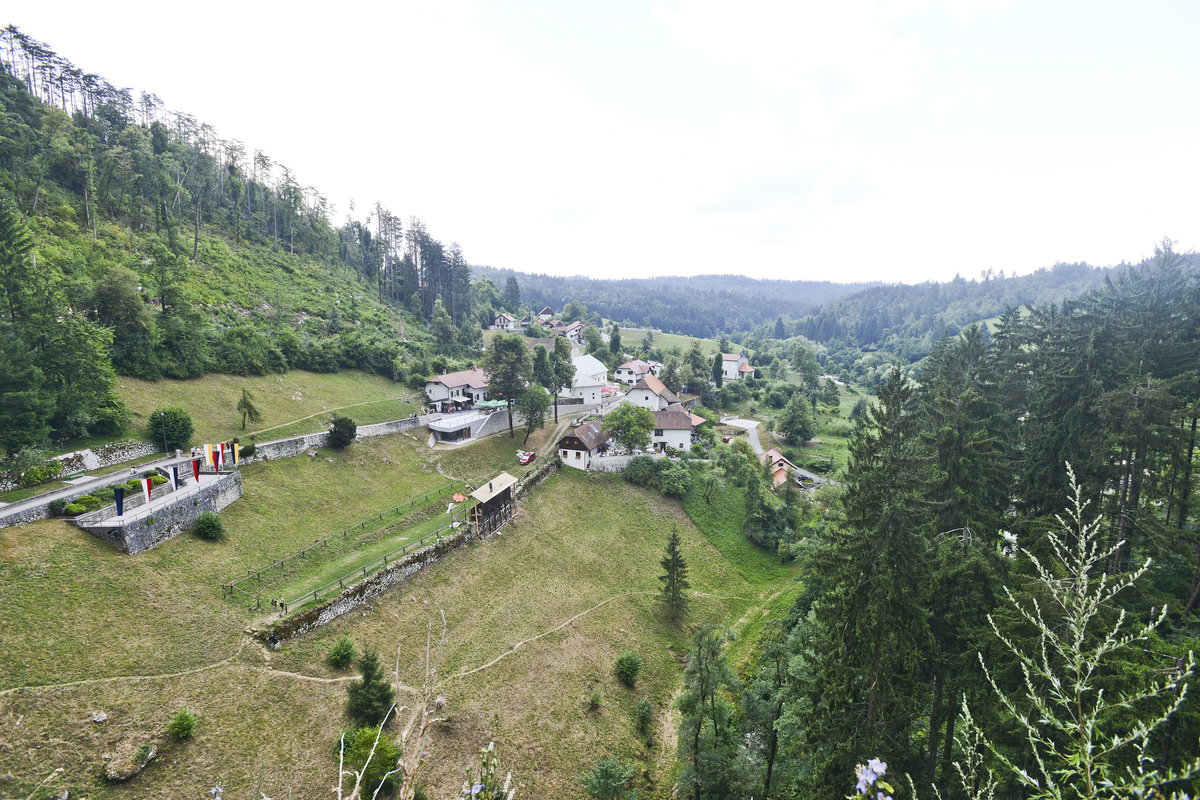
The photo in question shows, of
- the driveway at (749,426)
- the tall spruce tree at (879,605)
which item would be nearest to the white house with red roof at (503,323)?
the driveway at (749,426)

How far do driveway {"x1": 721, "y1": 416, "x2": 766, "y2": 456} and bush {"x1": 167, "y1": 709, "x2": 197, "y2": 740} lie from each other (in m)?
58.0

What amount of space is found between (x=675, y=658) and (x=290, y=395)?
40065mm

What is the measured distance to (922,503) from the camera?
51.6 ft

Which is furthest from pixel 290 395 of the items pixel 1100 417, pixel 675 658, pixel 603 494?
pixel 1100 417

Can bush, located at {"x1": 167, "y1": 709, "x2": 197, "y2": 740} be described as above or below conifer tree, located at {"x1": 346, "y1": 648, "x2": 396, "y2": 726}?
above

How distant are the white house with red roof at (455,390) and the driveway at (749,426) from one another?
34.0 metres

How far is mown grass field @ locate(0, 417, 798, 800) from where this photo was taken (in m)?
18.7

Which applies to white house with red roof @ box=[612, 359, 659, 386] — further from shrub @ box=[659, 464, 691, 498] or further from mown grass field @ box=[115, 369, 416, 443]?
mown grass field @ box=[115, 369, 416, 443]

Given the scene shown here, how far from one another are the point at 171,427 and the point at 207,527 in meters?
10.8

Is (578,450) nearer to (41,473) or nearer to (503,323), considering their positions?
(41,473)

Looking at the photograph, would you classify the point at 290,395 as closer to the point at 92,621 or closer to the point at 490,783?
the point at 92,621

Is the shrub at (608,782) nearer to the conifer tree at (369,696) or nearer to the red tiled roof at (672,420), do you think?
the conifer tree at (369,696)

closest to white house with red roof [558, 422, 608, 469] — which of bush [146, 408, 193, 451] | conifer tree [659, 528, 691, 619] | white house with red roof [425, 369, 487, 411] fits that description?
white house with red roof [425, 369, 487, 411]

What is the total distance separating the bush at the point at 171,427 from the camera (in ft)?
112
